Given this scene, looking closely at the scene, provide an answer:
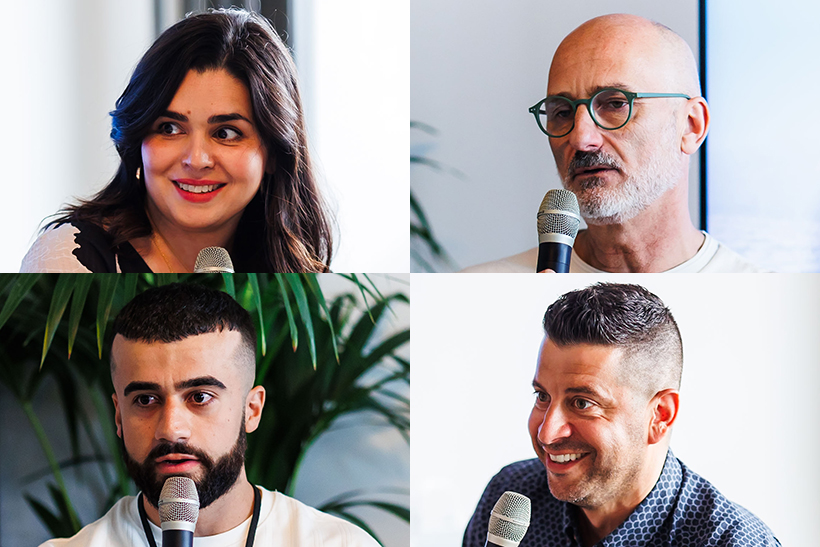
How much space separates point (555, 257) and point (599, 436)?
56cm

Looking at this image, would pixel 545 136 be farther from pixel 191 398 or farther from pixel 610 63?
pixel 191 398

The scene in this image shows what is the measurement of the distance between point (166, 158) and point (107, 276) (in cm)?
38

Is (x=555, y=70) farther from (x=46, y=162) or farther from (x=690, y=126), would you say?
(x=46, y=162)

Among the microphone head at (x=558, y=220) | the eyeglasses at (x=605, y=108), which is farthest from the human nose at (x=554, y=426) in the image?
the eyeglasses at (x=605, y=108)

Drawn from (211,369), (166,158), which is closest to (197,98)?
(166,158)

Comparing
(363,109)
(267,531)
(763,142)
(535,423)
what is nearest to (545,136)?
(363,109)

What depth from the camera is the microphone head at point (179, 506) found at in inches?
75.5

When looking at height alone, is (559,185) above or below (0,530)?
above

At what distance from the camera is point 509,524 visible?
76.7 inches

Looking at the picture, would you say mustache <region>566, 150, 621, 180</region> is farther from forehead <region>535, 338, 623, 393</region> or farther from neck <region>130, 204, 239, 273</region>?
neck <region>130, 204, 239, 273</region>

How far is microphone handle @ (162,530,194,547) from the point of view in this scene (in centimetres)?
188

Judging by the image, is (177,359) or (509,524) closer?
(509,524)

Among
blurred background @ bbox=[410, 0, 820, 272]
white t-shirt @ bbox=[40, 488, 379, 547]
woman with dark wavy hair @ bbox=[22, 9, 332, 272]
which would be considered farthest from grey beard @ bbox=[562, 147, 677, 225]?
white t-shirt @ bbox=[40, 488, 379, 547]

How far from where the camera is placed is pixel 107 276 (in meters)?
2.35
